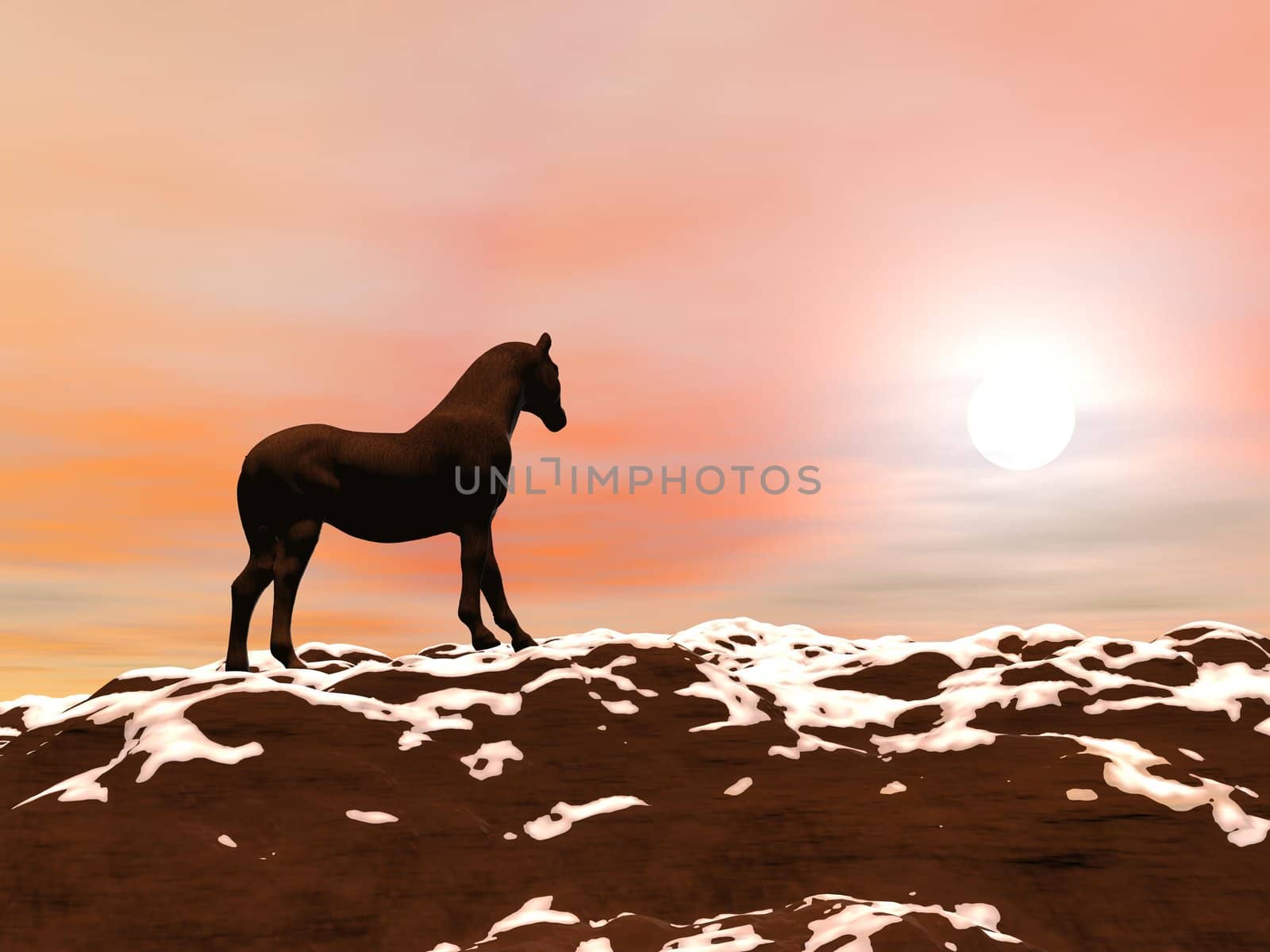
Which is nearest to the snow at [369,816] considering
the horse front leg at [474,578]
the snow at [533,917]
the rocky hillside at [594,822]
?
the rocky hillside at [594,822]

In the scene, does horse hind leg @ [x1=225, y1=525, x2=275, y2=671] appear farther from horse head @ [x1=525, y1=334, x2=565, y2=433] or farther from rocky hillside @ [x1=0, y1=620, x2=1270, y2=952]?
horse head @ [x1=525, y1=334, x2=565, y2=433]

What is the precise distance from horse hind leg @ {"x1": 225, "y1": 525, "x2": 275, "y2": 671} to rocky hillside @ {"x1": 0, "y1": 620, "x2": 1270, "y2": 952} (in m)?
0.94

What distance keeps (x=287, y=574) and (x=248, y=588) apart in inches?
23.3

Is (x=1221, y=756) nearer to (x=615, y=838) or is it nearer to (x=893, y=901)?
(x=893, y=901)

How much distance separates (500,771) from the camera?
11.6 metres

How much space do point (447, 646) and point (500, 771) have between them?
8.74 m

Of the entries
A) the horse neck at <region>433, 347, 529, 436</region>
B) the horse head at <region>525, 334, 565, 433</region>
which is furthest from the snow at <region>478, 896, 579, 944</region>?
the horse head at <region>525, 334, 565, 433</region>

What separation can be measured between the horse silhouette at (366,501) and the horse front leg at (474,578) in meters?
0.01

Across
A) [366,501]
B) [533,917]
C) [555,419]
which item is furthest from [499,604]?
[533,917]

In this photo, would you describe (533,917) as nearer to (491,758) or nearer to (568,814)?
(568,814)

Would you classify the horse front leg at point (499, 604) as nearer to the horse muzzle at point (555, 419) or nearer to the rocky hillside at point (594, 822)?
the rocky hillside at point (594, 822)

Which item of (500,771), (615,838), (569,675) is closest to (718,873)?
(615,838)

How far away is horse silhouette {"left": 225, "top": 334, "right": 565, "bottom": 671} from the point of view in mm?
14070

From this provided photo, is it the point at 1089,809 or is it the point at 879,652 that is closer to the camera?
the point at 1089,809
